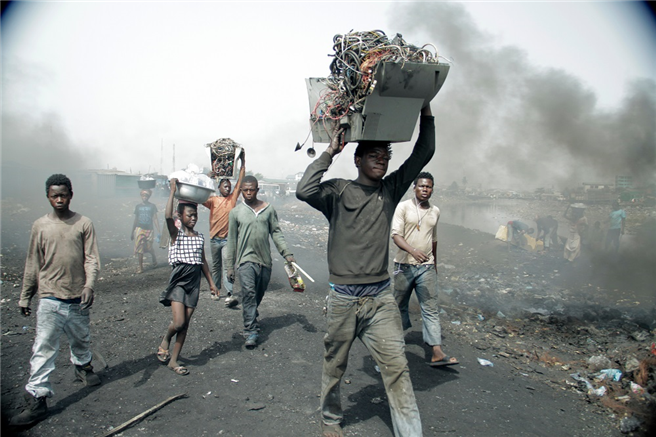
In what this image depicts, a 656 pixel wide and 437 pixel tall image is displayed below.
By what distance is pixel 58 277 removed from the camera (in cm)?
336

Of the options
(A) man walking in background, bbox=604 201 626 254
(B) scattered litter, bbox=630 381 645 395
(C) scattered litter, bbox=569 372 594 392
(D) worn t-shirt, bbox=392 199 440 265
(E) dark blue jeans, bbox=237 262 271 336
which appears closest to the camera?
(B) scattered litter, bbox=630 381 645 395

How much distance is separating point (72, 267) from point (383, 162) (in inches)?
110

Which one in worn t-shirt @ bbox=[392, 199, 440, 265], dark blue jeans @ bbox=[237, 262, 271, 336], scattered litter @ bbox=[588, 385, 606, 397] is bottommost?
scattered litter @ bbox=[588, 385, 606, 397]

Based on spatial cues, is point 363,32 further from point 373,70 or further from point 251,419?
point 251,419

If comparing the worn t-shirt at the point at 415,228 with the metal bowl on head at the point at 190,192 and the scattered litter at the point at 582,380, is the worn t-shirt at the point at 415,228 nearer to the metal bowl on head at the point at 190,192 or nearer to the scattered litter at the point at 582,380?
the scattered litter at the point at 582,380

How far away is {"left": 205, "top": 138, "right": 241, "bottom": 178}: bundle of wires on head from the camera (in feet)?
19.1

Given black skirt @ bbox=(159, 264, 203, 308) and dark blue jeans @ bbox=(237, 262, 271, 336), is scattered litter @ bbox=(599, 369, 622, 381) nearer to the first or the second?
dark blue jeans @ bbox=(237, 262, 271, 336)

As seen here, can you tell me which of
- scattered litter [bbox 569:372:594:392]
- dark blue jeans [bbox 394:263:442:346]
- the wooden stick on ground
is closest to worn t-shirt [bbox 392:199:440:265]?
dark blue jeans [bbox 394:263:442:346]

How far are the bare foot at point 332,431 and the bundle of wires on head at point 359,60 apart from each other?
2.24 m

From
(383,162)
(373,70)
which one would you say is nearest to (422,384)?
(383,162)

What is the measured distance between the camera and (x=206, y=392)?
3.58 meters

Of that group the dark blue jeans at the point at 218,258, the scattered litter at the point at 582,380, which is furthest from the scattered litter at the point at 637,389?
the dark blue jeans at the point at 218,258

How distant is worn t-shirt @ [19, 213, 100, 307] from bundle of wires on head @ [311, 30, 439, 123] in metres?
2.46

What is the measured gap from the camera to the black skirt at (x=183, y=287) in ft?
13.1
